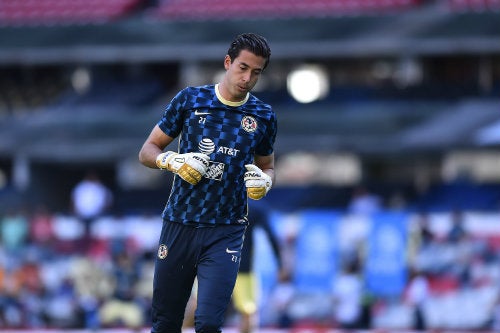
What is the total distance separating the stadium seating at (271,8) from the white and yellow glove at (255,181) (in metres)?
20.7

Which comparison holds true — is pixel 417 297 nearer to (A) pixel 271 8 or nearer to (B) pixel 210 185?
(B) pixel 210 185

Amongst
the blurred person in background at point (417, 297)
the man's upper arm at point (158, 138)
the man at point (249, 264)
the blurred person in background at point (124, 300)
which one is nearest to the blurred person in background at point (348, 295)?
the blurred person in background at point (417, 297)

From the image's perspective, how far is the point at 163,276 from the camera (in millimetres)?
6812

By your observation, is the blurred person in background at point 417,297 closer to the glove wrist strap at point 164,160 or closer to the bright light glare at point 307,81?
the glove wrist strap at point 164,160

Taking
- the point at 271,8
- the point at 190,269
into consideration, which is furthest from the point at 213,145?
the point at 271,8

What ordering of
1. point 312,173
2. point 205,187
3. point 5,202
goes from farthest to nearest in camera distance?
1. point 312,173
2. point 5,202
3. point 205,187

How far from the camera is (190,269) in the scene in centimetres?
682

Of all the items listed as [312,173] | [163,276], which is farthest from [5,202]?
[163,276]

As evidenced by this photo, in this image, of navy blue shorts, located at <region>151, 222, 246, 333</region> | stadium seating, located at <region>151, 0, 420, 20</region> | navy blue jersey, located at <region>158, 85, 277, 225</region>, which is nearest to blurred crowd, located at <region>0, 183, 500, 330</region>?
navy blue shorts, located at <region>151, 222, 246, 333</region>

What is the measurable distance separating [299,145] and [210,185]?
17.6 meters

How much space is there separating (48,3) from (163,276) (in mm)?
24285

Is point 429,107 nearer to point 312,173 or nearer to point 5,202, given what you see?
point 312,173


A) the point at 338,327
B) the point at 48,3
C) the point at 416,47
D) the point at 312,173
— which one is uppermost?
the point at 48,3

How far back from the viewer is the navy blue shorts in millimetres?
6750
